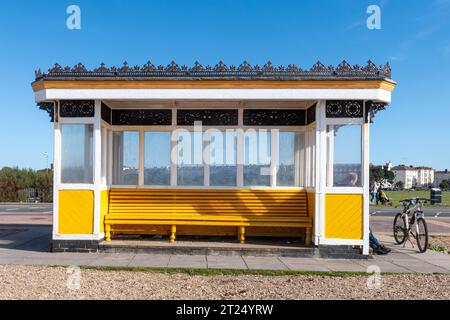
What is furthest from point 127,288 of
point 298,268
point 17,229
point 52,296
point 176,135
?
point 17,229

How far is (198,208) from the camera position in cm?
1023

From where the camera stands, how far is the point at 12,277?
6918mm

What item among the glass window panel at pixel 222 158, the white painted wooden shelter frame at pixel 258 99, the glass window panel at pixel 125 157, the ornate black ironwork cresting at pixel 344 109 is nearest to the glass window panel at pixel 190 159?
the glass window panel at pixel 222 158

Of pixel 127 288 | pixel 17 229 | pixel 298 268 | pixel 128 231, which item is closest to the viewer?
pixel 127 288

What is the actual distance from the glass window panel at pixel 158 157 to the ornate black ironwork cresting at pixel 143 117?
0.28 metres

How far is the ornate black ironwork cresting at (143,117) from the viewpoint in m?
10.7

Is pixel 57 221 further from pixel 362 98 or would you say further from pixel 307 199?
pixel 362 98

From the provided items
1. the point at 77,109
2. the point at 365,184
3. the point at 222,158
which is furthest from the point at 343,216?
the point at 77,109

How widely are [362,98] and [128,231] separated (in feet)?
18.5

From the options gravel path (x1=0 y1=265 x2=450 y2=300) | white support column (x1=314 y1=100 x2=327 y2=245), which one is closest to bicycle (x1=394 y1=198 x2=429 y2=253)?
white support column (x1=314 y1=100 x2=327 y2=245)

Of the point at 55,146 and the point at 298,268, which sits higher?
the point at 55,146

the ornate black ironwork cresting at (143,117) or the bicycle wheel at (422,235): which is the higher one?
the ornate black ironwork cresting at (143,117)

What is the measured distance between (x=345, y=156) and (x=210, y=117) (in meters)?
3.17

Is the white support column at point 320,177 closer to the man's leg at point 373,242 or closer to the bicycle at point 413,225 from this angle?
the man's leg at point 373,242
